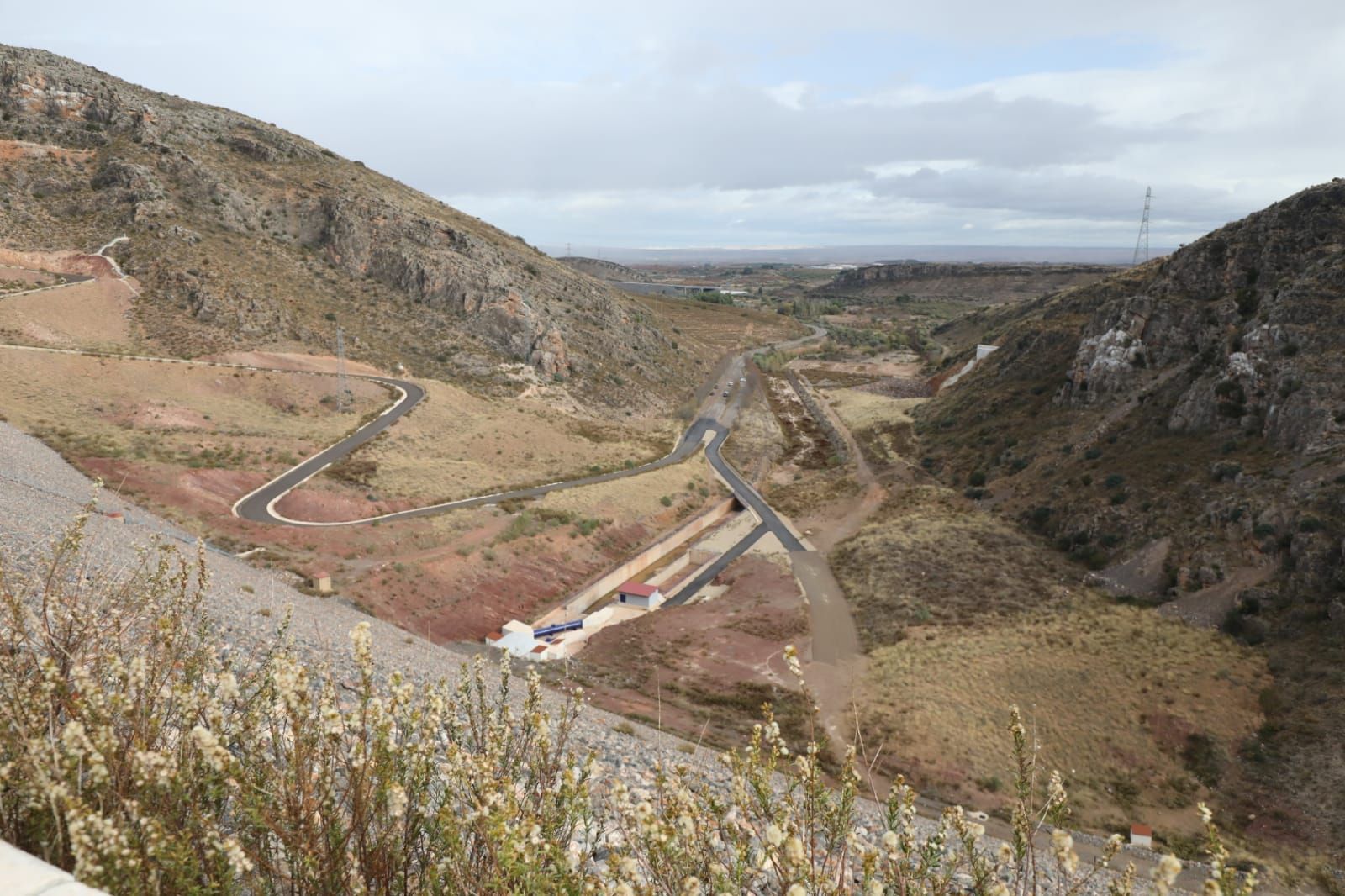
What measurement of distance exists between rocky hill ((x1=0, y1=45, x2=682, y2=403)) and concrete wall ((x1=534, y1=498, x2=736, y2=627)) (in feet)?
97.7

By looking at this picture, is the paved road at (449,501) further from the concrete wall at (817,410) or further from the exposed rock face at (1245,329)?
the exposed rock face at (1245,329)

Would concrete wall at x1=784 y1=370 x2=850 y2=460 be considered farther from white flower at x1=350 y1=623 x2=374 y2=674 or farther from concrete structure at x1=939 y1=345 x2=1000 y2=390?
white flower at x1=350 y1=623 x2=374 y2=674

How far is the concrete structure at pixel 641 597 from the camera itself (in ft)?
121

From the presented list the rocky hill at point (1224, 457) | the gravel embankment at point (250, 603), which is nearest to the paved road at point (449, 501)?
→ the gravel embankment at point (250, 603)

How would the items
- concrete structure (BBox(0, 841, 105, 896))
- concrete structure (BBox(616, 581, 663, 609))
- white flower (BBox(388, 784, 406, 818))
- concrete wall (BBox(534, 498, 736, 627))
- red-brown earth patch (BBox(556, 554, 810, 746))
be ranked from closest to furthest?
concrete structure (BBox(0, 841, 105, 896)) < white flower (BBox(388, 784, 406, 818)) < red-brown earth patch (BBox(556, 554, 810, 746)) < concrete wall (BBox(534, 498, 736, 627)) < concrete structure (BBox(616, 581, 663, 609))

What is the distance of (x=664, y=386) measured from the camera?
89312 millimetres

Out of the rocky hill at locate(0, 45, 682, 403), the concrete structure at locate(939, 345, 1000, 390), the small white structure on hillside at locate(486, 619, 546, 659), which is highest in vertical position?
the rocky hill at locate(0, 45, 682, 403)

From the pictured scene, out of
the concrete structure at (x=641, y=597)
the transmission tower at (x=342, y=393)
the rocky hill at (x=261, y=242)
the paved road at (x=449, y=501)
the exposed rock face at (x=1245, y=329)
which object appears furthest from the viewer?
the rocky hill at (x=261, y=242)

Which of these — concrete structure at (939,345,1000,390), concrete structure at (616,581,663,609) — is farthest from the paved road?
concrete structure at (939,345,1000,390)

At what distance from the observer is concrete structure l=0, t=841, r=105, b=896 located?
2980 millimetres

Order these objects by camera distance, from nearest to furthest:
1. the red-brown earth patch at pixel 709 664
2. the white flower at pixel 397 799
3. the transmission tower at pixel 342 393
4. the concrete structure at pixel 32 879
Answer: the concrete structure at pixel 32 879 → the white flower at pixel 397 799 → the red-brown earth patch at pixel 709 664 → the transmission tower at pixel 342 393

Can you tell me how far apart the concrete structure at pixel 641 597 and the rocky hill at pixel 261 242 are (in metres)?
39.6

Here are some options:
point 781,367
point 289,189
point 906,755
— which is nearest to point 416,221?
point 289,189

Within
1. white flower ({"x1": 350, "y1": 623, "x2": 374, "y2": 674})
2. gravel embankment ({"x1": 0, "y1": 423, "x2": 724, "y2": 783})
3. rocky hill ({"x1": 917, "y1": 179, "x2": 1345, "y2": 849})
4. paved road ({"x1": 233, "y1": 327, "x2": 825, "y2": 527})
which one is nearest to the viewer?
white flower ({"x1": 350, "y1": 623, "x2": 374, "y2": 674})
